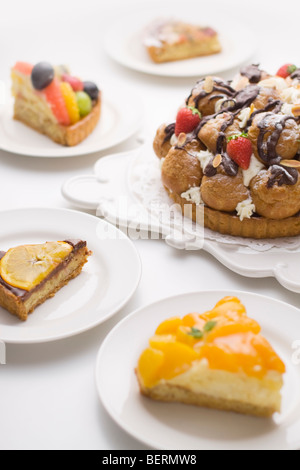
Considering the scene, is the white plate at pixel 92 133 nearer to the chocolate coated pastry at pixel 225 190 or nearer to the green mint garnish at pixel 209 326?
the chocolate coated pastry at pixel 225 190

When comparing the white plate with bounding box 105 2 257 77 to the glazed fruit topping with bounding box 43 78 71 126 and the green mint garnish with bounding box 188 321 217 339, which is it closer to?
the glazed fruit topping with bounding box 43 78 71 126

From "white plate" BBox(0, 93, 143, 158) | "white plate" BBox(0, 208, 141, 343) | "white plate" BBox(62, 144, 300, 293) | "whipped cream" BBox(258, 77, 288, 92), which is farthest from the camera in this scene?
"white plate" BBox(0, 93, 143, 158)

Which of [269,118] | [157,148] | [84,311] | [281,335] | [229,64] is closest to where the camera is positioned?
[281,335]

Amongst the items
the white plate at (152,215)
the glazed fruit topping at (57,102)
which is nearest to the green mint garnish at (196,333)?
the white plate at (152,215)

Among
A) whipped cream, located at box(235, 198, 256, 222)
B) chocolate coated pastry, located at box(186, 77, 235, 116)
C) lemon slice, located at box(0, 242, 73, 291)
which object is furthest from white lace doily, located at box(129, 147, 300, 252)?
lemon slice, located at box(0, 242, 73, 291)

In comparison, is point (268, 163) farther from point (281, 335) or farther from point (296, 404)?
point (296, 404)
